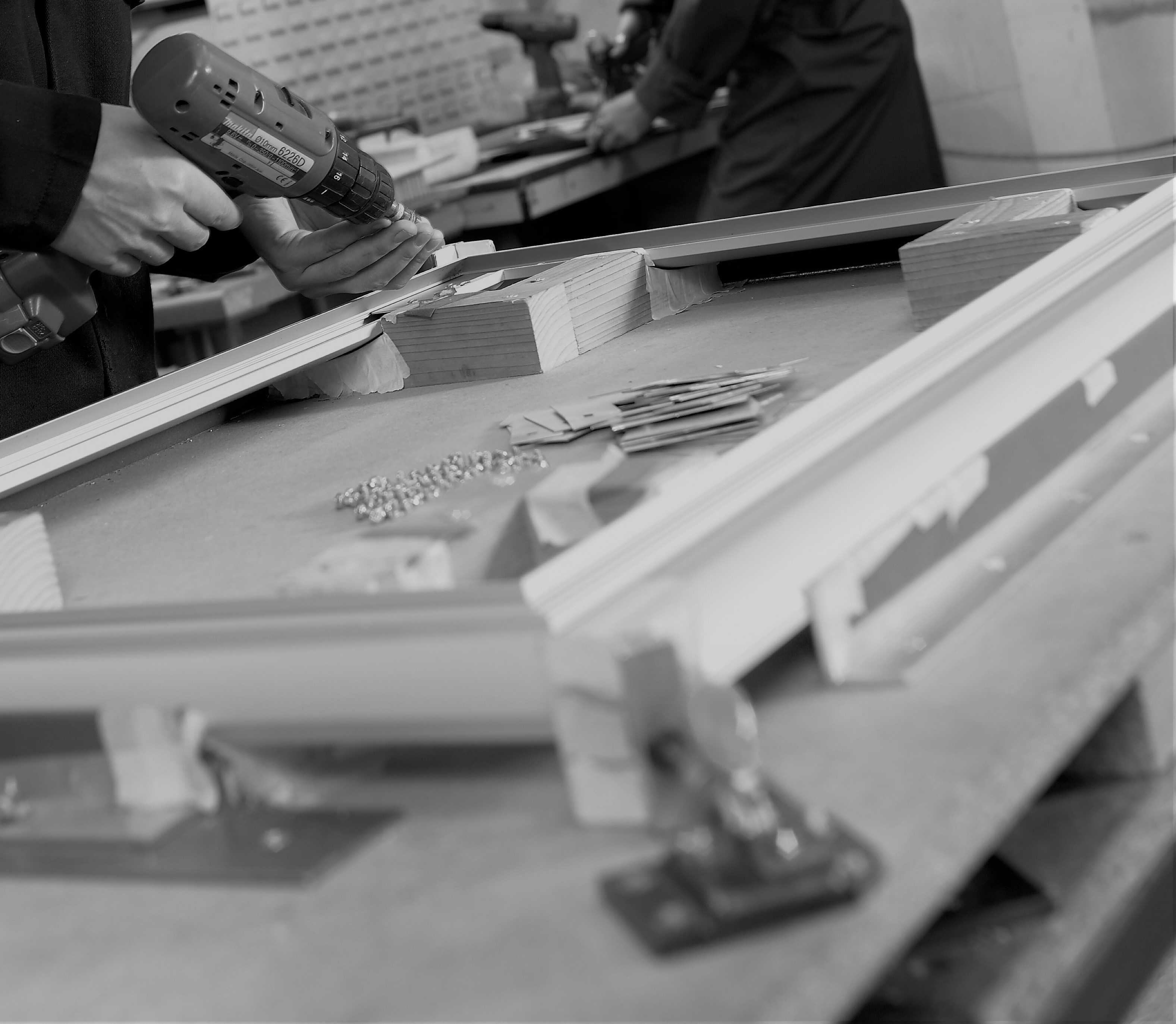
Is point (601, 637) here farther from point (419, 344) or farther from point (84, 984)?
point (419, 344)

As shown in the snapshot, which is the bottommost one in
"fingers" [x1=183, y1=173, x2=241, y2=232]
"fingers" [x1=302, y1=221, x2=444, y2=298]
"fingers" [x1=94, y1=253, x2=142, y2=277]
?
"fingers" [x1=302, y1=221, x2=444, y2=298]

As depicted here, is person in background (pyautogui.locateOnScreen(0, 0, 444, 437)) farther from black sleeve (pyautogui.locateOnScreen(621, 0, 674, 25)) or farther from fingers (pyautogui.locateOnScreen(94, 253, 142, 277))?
black sleeve (pyautogui.locateOnScreen(621, 0, 674, 25))

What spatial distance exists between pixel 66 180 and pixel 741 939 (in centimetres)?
96

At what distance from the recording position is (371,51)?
12.8ft

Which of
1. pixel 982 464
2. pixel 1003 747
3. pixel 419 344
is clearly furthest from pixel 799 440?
pixel 419 344

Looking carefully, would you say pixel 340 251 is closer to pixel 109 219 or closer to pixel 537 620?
pixel 109 219

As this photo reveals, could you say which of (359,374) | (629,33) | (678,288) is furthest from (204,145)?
(629,33)

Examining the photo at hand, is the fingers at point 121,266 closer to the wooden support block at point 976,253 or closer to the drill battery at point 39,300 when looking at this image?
the drill battery at point 39,300

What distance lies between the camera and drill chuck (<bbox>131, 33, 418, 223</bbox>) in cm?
122

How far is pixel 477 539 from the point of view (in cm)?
83

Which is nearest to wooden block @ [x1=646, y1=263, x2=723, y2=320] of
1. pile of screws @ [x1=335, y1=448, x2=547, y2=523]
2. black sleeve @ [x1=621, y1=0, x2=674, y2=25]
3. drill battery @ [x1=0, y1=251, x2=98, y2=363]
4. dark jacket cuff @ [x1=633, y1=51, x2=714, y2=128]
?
pile of screws @ [x1=335, y1=448, x2=547, y2=523]

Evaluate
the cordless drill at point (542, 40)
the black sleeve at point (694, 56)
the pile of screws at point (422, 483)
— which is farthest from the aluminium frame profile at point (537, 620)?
the cordless drill at point (542, 40)

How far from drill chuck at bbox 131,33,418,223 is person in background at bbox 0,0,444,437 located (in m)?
0.04

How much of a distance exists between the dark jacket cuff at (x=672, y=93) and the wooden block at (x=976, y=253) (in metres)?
1.89
